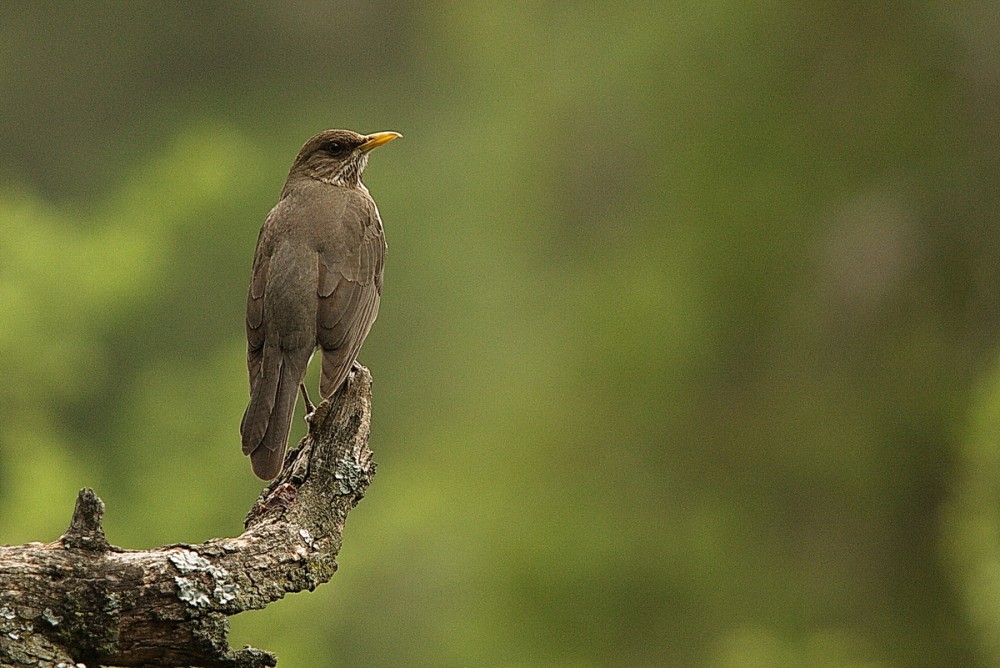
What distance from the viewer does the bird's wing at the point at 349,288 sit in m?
6.67

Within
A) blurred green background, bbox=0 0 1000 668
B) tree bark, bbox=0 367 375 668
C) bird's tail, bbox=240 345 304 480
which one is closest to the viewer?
tree bark, bbox=0 367 375 668

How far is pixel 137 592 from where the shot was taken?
4.23 m

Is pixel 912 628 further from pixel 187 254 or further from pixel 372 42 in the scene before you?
pixel 372 42

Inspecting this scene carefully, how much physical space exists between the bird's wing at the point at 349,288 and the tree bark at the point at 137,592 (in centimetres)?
155

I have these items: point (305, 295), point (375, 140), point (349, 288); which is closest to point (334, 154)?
point (375, 140)

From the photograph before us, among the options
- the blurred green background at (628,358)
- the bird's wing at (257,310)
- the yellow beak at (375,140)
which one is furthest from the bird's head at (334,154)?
the blurred green background at (628,358)

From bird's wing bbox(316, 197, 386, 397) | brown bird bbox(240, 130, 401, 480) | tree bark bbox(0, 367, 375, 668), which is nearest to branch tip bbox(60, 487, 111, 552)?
tree bark bbox(0, 367, 375, 668)

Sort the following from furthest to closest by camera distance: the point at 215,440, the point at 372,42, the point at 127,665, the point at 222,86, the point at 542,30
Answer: the point at 372,42
the point at 222,86
the point at 542,30
the point at 215,440
the point at 127,665

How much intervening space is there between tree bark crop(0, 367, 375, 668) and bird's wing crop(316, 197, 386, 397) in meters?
1.55

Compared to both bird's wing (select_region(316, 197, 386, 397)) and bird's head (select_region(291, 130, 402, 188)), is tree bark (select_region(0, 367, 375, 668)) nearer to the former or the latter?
bird's wing (select_region(316, 197, 386, 397))

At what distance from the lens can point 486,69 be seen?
66.2 ft

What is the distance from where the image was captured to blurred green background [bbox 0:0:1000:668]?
12211 mm

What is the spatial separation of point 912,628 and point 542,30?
7.85 m

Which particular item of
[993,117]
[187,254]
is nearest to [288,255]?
[993,117]
